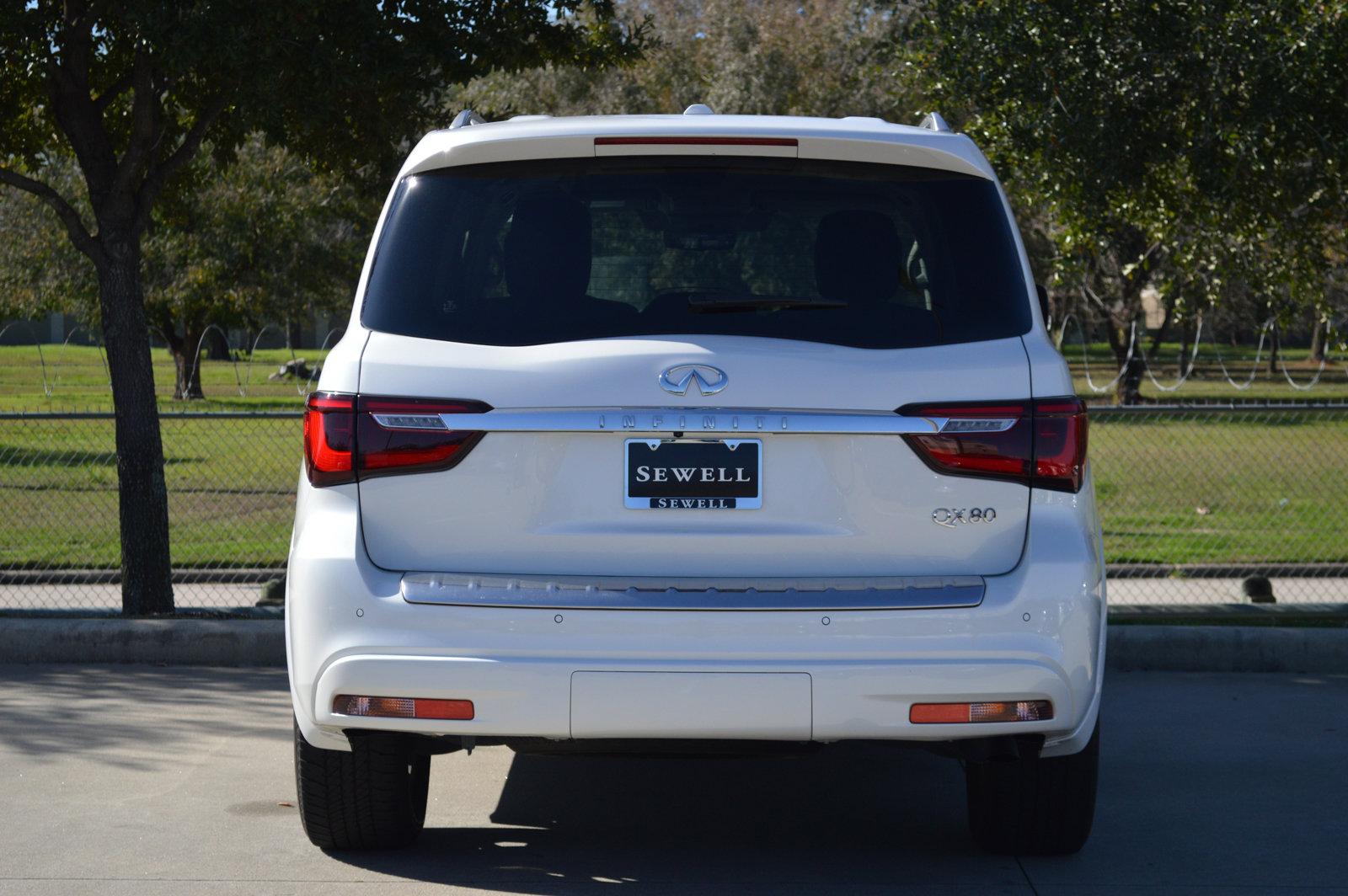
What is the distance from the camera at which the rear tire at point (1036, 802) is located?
459 centimetres

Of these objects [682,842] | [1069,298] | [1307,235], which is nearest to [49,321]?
[1069,298]

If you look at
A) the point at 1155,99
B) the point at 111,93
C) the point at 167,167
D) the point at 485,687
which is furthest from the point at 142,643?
the point at 1155,99

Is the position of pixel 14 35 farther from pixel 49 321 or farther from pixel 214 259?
pixel 49 321

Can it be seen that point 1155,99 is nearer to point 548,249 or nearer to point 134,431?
point 134,431

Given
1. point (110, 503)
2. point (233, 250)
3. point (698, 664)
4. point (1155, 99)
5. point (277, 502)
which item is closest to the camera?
point (698, 664)

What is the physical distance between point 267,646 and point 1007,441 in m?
4.82

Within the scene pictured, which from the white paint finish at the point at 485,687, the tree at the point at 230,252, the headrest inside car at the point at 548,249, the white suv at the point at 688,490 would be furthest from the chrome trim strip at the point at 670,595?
the tree at the point at 230,252

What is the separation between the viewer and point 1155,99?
10.8 meters

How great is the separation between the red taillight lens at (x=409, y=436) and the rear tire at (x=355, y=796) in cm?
85

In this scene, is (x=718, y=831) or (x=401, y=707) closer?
(x=401, y=707)

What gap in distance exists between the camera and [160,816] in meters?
5.24

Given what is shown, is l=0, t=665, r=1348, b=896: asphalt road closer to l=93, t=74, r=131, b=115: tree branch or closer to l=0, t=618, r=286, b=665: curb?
l=0, t=618, r=286, b=665: curb

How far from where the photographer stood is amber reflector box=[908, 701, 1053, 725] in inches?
155

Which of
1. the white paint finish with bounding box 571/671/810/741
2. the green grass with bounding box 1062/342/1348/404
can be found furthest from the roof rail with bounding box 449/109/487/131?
the green grass with bounding box 1062/342/1348/404
